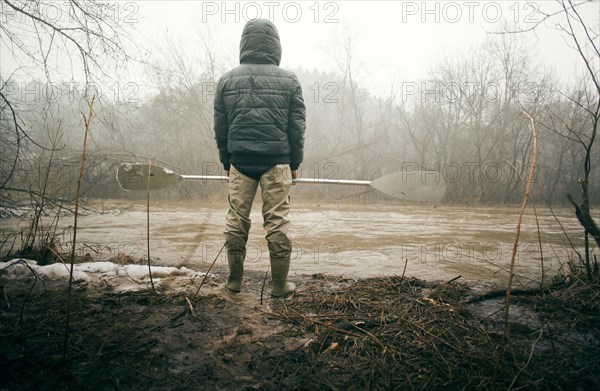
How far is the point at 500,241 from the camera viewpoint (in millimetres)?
5078

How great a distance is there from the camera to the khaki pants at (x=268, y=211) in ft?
8.04

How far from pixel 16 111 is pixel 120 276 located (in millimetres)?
2282

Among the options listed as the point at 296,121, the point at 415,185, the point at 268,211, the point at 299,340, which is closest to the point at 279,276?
the point at 268,211

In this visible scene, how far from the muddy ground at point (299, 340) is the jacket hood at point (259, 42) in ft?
5.86

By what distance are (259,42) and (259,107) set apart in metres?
0.52

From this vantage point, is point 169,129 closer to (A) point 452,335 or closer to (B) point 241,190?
(B) point 241,190

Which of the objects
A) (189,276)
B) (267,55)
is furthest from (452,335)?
(267,55)

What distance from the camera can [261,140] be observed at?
2.42 meters

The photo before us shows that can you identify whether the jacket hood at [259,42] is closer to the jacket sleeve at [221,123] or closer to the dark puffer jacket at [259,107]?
the dark puffer jacket at [259,107]

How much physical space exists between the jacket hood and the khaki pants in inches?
33.3

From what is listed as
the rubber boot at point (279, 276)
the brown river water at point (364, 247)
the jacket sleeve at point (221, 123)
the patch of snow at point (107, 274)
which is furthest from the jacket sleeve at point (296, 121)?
the patch of snow at point (107, 274)

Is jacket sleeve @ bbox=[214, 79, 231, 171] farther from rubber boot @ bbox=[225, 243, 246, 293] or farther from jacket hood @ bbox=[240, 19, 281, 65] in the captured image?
rubber boot @ bbox=[225, 243, 246, 293]

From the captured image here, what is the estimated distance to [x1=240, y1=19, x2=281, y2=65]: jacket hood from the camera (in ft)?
8.18

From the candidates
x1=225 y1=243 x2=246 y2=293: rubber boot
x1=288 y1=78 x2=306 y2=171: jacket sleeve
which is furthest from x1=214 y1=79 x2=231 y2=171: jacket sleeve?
x1=225 y1=243 x2=246 y2=293: rubber boot
